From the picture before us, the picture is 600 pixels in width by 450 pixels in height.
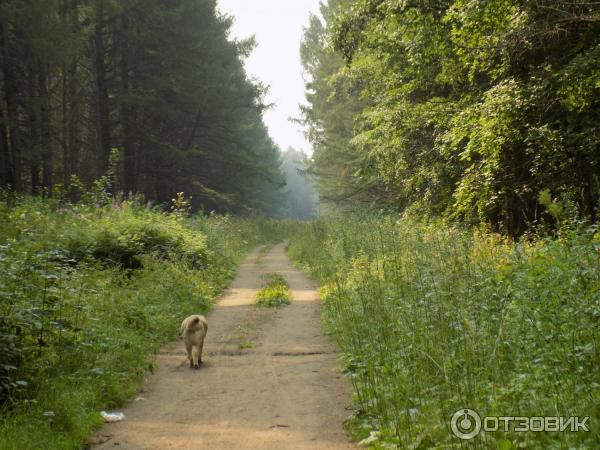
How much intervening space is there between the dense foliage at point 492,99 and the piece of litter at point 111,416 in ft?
16.5

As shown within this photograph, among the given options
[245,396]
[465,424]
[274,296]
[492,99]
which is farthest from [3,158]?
[465,424]

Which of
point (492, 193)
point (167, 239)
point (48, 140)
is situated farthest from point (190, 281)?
point (48, 140)

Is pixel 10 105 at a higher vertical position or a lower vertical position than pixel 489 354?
higher

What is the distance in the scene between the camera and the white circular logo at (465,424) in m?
4.03

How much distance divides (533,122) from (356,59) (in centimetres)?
776

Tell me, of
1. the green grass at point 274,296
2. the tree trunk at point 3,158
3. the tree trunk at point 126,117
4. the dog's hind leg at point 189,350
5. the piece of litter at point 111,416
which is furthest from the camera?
the tree trunk at point 126,117

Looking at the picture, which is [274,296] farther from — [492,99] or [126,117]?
[126,117]

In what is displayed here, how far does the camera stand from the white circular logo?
4027 mm

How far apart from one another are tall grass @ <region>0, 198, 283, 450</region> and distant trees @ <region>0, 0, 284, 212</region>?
501cm

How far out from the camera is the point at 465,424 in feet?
13.5

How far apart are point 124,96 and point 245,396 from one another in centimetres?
2229

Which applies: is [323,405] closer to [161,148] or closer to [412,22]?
[412,22]

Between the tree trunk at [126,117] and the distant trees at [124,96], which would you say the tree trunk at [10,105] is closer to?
the distant trees at [124,96]

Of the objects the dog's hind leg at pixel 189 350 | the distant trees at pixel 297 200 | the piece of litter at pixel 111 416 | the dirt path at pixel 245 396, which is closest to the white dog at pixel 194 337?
the dog's hind leg at pixel 189 350
